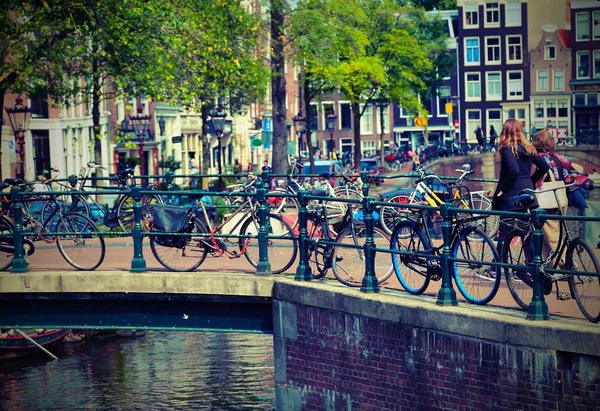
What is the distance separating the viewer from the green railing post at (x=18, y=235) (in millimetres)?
13242

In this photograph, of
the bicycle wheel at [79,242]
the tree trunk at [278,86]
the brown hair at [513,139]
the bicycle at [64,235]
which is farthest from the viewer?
the tree trunk at [278,86]

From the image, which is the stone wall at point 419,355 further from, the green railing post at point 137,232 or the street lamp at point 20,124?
the street lamp at point 20,124

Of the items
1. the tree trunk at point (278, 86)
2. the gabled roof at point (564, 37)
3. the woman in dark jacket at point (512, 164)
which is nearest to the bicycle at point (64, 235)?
the woman in dark jacket at point (512, 164)

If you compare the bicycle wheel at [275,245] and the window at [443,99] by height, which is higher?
the window at [443,99]

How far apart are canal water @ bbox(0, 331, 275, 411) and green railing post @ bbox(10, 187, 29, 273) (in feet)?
15.6

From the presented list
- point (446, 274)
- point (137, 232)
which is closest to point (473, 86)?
point (137, 232)

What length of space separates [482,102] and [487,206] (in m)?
53.9

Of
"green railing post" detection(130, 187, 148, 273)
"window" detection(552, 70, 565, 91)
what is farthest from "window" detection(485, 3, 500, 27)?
"green railing post" detection(130, 187, 148, 273)

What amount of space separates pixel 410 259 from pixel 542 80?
195 feet

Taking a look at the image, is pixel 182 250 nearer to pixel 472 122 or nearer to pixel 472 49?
pixel 472 49

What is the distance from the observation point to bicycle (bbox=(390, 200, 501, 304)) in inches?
410

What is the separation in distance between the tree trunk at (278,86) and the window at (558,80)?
3734 cm

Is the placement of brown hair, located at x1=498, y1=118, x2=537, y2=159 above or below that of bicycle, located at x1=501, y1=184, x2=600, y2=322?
above

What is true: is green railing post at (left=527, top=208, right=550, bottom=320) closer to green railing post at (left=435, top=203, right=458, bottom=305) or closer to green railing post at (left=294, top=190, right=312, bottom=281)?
green railing post at (left=435, top=203, right=458, bottom=305)
